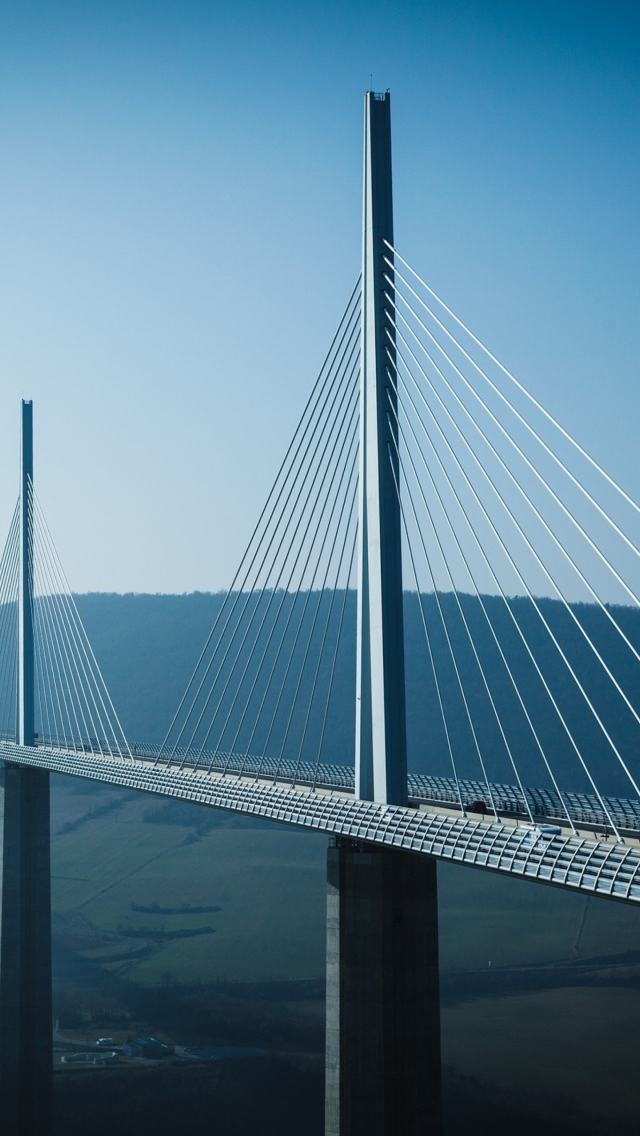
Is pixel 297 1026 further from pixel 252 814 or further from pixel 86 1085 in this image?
pixel 252 814

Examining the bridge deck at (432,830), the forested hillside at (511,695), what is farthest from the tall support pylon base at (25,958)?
the forested hillside at (511,695)

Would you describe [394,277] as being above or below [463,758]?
above

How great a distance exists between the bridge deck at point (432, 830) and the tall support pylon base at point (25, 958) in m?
7.13

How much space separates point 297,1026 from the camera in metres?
50.6

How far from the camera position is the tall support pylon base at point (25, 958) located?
29422 mm

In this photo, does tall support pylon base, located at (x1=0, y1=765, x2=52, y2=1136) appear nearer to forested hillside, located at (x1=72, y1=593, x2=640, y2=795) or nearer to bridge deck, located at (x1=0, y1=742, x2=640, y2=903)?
bridge deck, located at (x1=0, y1=742, x2=640, y2=903)

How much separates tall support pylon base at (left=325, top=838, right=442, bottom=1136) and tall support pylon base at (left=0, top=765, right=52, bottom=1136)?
14.7m

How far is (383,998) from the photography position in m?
16.8

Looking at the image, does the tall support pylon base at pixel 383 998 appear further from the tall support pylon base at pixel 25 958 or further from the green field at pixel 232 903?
the green field at pixel 232 903

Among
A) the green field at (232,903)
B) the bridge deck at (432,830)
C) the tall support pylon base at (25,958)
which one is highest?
the bridge deck at (432,830)

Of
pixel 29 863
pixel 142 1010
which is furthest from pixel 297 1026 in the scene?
pixel 29 863

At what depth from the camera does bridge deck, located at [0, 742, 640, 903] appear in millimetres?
11359

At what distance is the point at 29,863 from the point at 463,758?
130ft

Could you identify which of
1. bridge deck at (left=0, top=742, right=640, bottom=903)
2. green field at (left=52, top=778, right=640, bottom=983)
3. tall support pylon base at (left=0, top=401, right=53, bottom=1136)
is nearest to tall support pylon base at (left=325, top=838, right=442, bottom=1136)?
bridge deck at (left=0, top=742, right=640, bottom=903)
